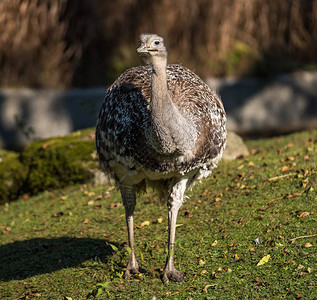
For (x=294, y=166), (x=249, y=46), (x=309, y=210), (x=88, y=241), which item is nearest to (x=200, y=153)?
(x=309, y=210)

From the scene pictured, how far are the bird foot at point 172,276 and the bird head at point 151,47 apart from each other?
7.13 feet

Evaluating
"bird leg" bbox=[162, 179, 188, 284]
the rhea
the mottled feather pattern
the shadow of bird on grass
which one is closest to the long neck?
the rhea

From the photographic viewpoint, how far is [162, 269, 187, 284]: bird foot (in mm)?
5633

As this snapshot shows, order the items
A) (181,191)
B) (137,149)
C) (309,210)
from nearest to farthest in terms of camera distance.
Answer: (137,149) → (181,191) → (309,210)

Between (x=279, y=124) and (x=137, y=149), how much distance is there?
29.3 feet

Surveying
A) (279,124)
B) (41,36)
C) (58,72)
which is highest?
(41,36)

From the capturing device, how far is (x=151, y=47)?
4.78m

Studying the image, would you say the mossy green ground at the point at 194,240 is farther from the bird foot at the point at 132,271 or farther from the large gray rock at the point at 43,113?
the large gray rock at the point at 43,113

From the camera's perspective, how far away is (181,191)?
225 inches

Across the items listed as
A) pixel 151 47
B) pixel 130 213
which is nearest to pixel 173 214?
pixel 130 213

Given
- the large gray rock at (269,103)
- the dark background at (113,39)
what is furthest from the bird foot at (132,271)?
the dark background at (113,39)

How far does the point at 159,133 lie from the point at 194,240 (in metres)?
2.01

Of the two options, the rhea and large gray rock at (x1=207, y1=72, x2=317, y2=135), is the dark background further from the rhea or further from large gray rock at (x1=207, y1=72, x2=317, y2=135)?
the rhea

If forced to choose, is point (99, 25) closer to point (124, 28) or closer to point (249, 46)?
point (124, 28)
